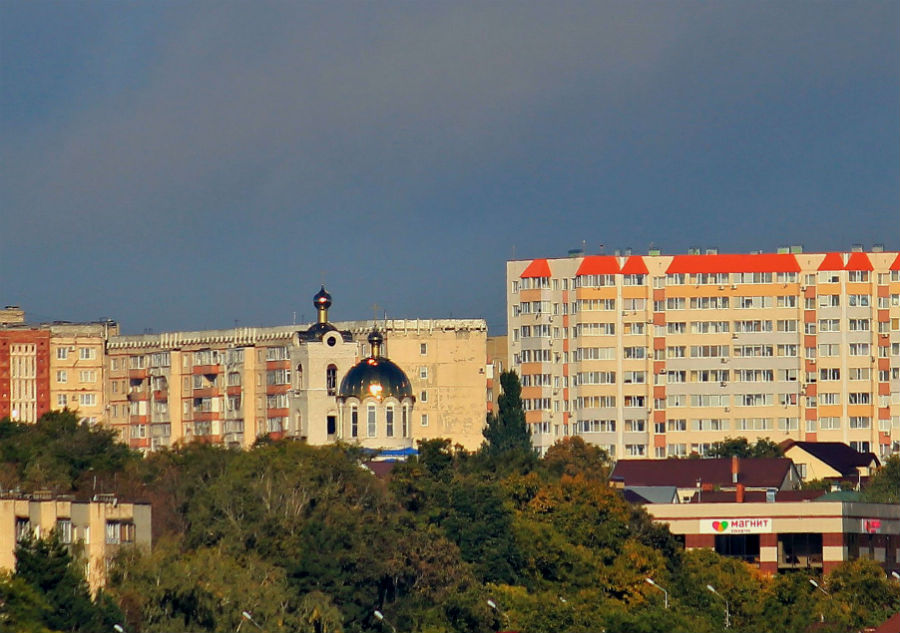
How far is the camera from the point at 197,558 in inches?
3519

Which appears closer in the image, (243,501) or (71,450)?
(243,501)

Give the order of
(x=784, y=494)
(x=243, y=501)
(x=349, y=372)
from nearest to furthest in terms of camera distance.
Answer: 1. (x=243, y=501)
2. (x=784, y=494)
3. (x=349, y=372)

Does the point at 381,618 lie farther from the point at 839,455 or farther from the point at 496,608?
the point at 839,455

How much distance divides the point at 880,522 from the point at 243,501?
100 ft

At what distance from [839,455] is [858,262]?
52.0 ft

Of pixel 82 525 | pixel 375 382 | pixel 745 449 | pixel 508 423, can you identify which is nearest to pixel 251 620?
pixel 82 525

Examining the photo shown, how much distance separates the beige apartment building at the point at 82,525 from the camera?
90250mm

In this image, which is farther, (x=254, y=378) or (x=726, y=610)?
(x=254, y=378)

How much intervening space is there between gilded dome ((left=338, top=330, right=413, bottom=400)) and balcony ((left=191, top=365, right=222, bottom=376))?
34380mm

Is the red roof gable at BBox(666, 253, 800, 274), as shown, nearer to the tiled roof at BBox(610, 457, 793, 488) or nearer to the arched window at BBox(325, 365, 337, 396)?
the arched window at BBox(325, 365, 337, 396)

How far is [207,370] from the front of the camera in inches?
7303

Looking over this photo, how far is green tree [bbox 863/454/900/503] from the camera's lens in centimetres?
13775

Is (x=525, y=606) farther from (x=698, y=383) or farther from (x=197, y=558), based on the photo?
(x=698, y=383)

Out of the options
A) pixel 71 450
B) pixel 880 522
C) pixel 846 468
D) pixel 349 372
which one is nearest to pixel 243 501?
pixel 71 450
